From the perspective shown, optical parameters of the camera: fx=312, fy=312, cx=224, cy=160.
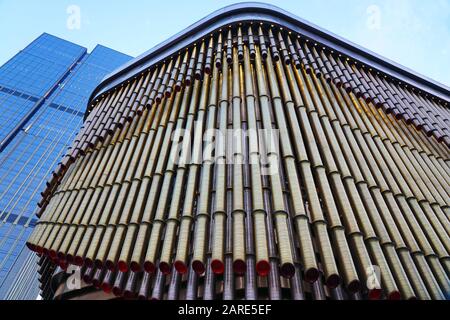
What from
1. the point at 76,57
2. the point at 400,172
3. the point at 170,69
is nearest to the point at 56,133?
the point at 76,57

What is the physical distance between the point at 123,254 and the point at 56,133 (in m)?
79.5

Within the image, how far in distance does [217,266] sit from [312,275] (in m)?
1.01

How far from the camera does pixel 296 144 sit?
5.07 metres

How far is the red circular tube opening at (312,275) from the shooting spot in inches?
127

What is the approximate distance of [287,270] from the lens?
10.8 feet

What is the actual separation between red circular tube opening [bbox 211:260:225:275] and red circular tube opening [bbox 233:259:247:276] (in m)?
0.15

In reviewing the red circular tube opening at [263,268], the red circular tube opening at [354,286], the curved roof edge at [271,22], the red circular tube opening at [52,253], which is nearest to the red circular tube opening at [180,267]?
the red circular tube opening at [263,268]

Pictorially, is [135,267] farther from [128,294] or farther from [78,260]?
[78,260]

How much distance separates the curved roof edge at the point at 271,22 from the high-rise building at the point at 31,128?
174ft

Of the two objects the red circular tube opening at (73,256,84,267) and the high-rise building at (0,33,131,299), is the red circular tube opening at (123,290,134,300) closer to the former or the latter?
the red circular tube opening at (73,256,84,267)

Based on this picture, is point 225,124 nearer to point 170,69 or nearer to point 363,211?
point 363,211

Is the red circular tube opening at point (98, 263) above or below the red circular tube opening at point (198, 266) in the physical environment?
above

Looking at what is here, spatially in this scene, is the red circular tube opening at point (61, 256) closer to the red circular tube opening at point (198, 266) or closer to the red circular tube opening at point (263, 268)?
the red circular tube opening at point (198, 266)

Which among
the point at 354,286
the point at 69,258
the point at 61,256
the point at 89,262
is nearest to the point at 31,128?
the point at 61,256
